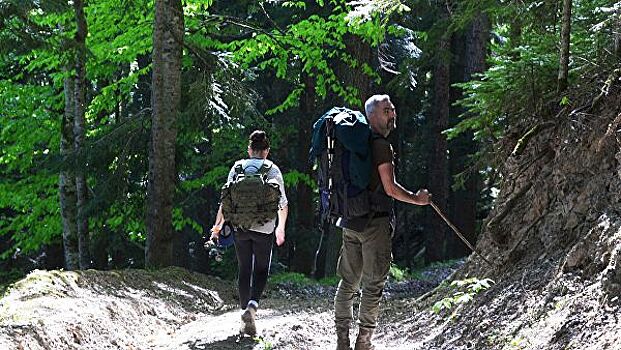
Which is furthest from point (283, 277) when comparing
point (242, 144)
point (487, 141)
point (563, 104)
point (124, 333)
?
point (563, 104)

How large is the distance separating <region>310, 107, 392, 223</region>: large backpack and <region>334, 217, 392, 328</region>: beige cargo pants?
0.65ft

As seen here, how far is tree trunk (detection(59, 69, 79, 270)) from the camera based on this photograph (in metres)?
16.7

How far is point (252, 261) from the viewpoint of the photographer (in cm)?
791

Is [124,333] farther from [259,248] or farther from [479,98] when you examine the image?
[479,98]

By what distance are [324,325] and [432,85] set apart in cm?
1695

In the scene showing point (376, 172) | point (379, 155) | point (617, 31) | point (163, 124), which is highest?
point (617, 31)

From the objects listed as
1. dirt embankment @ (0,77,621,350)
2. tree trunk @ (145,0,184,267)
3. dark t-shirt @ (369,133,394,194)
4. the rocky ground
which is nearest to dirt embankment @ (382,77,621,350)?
dirt embankment @ (0,77,621,350)

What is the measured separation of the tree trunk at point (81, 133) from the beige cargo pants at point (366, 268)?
908cm

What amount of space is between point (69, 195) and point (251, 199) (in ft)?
34.1

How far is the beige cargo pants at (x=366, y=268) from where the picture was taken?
6246mm

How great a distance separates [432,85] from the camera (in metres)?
24.5

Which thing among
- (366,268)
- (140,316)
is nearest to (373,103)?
(366,268)

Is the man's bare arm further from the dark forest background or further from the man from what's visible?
the dark forest background

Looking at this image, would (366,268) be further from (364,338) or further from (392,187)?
(392,187)
